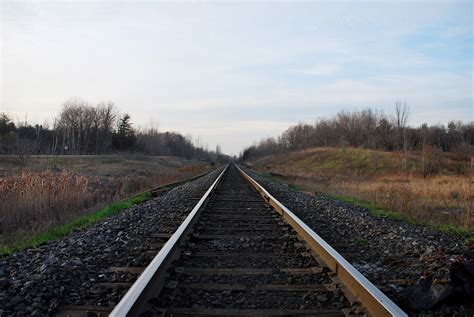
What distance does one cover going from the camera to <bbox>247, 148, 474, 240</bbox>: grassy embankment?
966cm

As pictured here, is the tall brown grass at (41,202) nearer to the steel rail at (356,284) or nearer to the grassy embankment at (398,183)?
the steel rail at (356,284)

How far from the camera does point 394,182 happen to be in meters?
23.8

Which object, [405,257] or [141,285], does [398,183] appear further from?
[141,285]

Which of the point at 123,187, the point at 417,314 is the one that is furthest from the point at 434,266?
the point at 123,187

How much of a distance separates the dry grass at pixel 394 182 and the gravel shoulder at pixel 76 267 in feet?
19.7

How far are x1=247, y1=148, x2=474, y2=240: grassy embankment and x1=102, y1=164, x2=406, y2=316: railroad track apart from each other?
396cm

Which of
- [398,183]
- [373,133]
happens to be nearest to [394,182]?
[398,183]

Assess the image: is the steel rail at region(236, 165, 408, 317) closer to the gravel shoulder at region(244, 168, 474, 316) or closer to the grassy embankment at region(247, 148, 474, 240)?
the gravel shoulder at region(244, 168, 474, 316)

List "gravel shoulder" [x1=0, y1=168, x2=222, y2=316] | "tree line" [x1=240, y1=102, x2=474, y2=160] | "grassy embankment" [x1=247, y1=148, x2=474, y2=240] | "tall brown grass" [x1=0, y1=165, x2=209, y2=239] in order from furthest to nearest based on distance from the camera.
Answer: "tree line" [x1=240, y1=102, x2=474, y2=160], "grassy embankment" [x1=247, y1=148, x2=474, y2=240], "tall brown grass" [x1=0, y1=165, x2=209, y2=239], "gravel shoulder" [x1=0, y1=168, x2=222, y2=316]

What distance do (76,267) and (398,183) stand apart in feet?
71.2

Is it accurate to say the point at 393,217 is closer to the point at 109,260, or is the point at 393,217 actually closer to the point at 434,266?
the point at 434,266

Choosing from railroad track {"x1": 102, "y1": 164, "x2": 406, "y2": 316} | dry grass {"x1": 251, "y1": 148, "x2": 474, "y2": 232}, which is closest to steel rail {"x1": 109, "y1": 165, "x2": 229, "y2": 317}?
railroad track {"x1": 102, "y1": 164, "x2": 406, "y2": 316}

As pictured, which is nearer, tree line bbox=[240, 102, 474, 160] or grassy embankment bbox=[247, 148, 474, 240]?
grassy embankment bbox=[247, 148, 474, 240]

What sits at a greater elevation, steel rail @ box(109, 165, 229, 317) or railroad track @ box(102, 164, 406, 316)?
steel rail @ box(109, 165, 229, 317)
